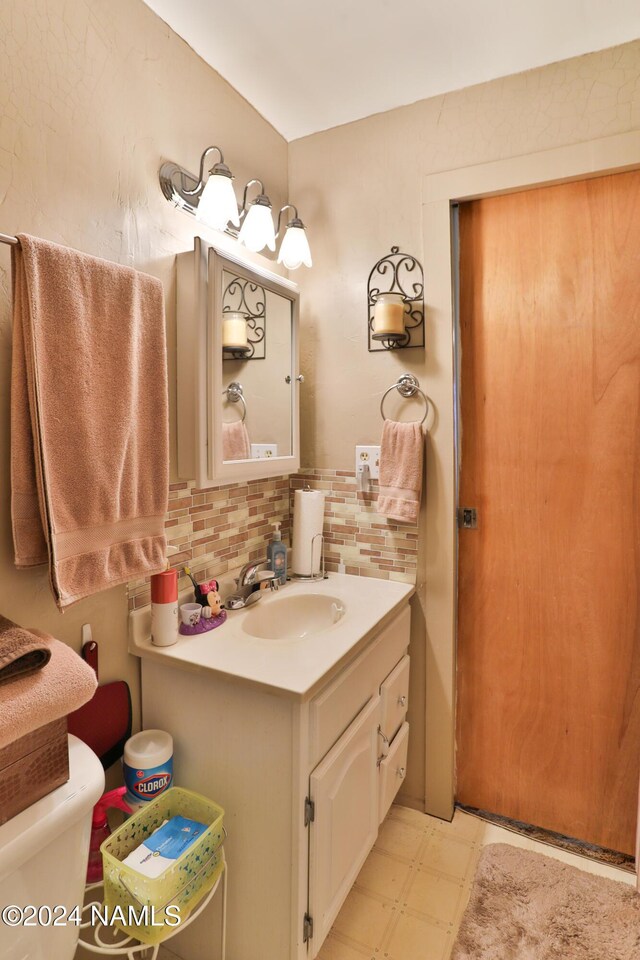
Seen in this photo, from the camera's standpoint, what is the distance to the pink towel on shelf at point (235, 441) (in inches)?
57.0

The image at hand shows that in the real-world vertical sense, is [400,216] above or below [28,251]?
above

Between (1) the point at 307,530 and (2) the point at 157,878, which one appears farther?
(1) the point at 307,530

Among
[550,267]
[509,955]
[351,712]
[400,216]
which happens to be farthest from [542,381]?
[509,955]

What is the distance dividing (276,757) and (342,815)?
304 mm

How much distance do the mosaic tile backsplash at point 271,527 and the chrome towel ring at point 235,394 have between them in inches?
9.7

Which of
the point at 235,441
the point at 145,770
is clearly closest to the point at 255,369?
the point at 235,441

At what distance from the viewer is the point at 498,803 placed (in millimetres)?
1766

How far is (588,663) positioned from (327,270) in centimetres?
158

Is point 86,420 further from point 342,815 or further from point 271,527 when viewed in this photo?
point 342,815

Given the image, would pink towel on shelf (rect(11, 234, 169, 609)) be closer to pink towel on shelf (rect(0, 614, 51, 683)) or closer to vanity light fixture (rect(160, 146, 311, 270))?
pink towel on shelf (rect(0, 614, 51, 683))

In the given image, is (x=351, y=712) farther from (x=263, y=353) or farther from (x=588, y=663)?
(x=263, y=353)

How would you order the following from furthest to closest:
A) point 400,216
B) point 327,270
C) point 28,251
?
point 327,270 → point 400,216 → point 28,251

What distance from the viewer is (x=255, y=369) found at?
5.19 ft

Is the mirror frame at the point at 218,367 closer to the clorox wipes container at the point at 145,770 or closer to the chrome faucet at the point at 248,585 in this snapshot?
the chrome faucet at the point at 248,585
